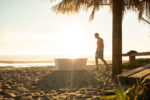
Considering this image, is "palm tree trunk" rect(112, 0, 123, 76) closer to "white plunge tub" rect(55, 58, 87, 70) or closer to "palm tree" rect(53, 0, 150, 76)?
"palm tree" rect(53, 0, 150, 76)

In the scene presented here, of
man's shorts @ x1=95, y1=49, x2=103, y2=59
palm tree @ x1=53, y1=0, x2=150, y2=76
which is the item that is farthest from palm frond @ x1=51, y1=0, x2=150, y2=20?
man's shorts @ x1=95, y1=49, x2=103, y2=59

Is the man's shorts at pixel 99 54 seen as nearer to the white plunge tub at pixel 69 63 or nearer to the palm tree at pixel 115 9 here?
the white plunge tub at pixel 69 63

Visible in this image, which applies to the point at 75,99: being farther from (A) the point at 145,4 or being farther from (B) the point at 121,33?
(A) the point at 145,4

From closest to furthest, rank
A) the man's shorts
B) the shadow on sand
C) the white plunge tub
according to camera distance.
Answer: the shadow on sand → the man's shorts → the white plunge tub

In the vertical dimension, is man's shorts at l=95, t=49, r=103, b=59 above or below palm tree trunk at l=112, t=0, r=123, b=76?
below

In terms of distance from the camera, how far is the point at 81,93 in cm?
422

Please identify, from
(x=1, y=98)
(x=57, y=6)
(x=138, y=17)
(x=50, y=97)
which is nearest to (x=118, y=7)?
(x=138, y=17)

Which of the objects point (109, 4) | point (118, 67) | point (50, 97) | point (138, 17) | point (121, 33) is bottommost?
point (50, 97)

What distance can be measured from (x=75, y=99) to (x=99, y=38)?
5609mm

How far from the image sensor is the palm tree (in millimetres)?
6035

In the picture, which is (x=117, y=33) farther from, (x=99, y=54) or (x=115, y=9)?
(x=99, y=54)

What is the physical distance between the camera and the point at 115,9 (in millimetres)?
6082

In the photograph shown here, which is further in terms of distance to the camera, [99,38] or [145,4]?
[99,38]

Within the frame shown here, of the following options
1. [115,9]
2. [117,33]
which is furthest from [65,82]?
[115,9]
